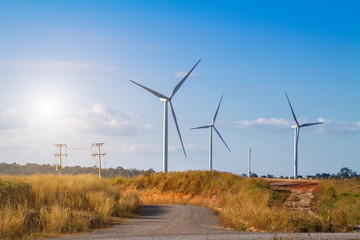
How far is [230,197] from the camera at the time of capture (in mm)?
28062

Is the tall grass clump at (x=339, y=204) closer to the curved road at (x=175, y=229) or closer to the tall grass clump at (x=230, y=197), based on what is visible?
the tall grass clump at (x=230, y=197)

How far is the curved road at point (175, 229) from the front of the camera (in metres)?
15.6

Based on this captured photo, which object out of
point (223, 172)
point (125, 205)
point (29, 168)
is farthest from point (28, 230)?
point (29, 168)

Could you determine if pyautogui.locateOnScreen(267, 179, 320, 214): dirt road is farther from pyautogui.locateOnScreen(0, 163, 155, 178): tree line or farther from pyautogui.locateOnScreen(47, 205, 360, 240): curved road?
pyautogui.locateOnScreen(0, 163, 155, 178): tree line

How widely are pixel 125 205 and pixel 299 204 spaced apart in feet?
37.3

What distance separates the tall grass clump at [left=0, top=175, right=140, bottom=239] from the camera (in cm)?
1823

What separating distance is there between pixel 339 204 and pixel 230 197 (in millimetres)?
6412

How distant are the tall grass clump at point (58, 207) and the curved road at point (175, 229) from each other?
3.95ft

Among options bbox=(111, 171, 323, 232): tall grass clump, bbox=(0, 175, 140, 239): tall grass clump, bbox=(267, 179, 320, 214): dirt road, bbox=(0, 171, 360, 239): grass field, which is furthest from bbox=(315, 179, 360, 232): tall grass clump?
bbox=(0, 175, 140, 239): tall grass clump

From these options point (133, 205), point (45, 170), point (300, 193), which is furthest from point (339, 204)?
point (45, 170)

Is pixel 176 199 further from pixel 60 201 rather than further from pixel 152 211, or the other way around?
pixel 60 201

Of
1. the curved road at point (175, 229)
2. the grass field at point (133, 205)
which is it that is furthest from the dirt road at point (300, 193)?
the curved road at point (175, 229)

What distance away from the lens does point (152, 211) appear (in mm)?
27828

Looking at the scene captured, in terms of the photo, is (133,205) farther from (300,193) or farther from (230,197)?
(300,193)
